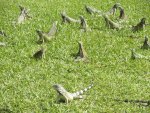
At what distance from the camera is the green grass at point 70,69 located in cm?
1842

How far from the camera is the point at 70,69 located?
22.6 metres

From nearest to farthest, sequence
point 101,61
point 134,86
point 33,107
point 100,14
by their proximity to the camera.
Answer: point 33,107
point 134,86
point 101,61
point 100,14

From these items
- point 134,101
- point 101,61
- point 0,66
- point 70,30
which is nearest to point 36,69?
point 0,66

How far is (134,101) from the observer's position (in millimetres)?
18688

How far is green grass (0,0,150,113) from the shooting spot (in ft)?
60.4

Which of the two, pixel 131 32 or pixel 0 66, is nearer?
pixel 0 66

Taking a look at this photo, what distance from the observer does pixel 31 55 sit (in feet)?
80.4

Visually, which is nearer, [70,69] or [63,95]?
[63,95]

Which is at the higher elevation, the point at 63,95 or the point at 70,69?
the point at 63,95

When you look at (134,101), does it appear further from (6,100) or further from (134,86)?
(6,100)

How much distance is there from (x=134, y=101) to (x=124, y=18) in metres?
15.6

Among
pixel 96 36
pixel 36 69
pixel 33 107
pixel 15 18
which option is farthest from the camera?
pixel 15 18

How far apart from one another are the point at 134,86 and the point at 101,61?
407 centimetres

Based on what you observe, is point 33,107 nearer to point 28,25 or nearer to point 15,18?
point 28,25
